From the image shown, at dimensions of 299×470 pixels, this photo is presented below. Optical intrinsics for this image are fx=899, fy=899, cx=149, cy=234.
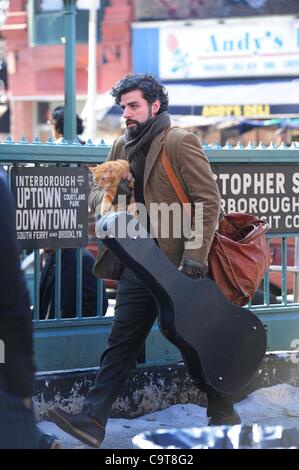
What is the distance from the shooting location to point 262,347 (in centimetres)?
496

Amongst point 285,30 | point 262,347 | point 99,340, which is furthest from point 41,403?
point 285,30

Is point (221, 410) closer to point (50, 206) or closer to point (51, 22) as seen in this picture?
point (50, 206)

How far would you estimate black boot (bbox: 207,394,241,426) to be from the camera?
488 centimetres

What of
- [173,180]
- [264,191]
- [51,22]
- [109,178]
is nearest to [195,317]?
[173,180]

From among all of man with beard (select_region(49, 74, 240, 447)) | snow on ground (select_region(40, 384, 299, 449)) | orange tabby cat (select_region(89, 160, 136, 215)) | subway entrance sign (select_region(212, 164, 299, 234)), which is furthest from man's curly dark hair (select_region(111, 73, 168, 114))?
snow on ground (select_region(40, 384, 299, 449))

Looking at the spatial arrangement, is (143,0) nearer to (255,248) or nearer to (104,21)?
(104,21)

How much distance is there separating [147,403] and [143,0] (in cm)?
1853

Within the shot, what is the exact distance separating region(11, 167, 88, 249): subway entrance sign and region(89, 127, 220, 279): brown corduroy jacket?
655 mm

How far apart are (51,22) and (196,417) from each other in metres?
19.4

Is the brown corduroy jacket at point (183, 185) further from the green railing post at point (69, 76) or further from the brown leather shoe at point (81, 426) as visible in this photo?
the green railing post at point (69, 76)

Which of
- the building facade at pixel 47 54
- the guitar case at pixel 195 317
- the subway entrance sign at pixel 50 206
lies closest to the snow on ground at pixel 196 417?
the guitar case at pixel 195 317

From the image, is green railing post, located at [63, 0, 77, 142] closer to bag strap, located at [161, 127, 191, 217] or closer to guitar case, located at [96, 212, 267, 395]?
bag strap, located at [161, 127, 191, 217]

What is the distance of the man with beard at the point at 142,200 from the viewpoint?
4633mm
